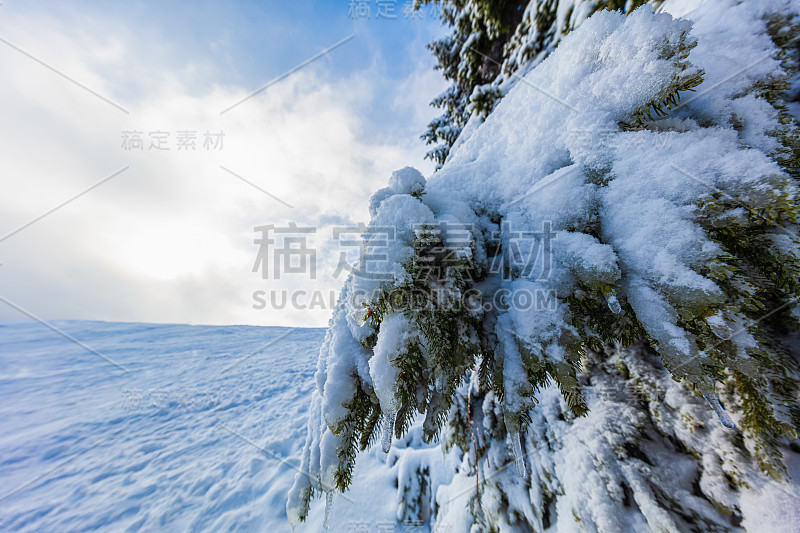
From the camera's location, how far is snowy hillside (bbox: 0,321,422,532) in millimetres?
4480

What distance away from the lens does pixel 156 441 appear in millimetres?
6293

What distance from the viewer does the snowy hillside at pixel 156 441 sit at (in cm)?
448

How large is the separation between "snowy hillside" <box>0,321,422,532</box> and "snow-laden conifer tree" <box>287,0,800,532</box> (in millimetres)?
3729

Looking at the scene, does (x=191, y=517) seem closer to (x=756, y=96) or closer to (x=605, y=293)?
(x=605, y=293)

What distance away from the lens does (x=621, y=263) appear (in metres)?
0.90

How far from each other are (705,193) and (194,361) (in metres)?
14.5

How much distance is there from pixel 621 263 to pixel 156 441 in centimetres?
942

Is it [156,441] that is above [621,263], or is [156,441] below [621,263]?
below

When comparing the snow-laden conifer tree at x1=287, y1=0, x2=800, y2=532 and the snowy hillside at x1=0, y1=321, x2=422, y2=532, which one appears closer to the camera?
the snow-laden conifer tree at x1=287, y1=0, x2=800, y2=532

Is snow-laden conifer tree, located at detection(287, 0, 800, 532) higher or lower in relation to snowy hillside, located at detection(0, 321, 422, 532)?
higher

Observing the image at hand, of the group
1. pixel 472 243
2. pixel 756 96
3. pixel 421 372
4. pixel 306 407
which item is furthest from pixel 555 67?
pixel 306 407

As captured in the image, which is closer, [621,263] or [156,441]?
[621,263]

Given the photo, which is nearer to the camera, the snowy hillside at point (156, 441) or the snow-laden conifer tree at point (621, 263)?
the snow-laden conifer tree at point (621, 263)

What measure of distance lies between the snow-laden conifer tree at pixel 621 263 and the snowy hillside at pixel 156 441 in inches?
147
